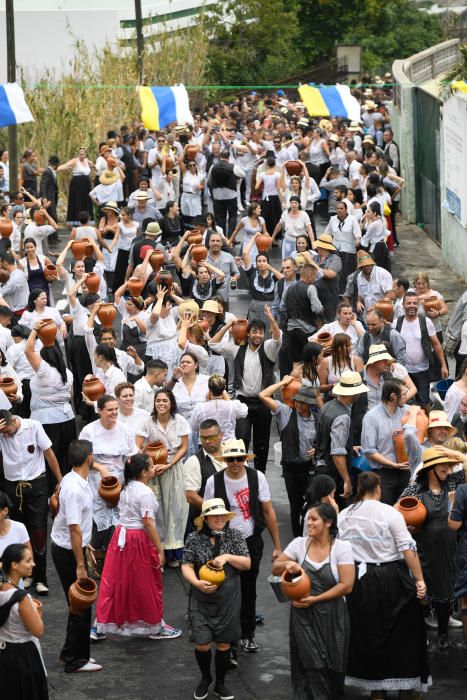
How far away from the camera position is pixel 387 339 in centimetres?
1262

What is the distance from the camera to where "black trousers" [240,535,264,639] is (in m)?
9.36

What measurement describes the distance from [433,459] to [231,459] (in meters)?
1.29

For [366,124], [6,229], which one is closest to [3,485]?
[6,229]

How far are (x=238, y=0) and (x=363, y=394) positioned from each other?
→ 38.3 metres

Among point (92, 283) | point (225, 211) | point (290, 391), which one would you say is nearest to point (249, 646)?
point (290, 391)

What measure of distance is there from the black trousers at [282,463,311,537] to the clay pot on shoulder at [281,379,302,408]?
0.49 meters

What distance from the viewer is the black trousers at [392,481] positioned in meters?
10.5

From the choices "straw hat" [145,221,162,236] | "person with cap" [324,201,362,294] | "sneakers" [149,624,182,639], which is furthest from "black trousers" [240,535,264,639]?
"person with cap" [324,201,362,294]

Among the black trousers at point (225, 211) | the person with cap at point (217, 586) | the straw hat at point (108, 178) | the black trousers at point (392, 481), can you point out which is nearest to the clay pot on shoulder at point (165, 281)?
the black trousers at point (392, 481)

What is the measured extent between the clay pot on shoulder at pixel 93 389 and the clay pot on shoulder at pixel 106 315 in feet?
5.06

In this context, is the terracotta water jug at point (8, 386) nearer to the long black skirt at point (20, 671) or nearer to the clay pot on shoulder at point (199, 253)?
the long black skirt at point (20, 671)

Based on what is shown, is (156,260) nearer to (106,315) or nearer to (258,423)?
(106,315)

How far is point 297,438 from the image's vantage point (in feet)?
35.9

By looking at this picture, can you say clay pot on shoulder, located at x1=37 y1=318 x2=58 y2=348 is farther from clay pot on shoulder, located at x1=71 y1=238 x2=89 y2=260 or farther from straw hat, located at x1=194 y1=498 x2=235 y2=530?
straw hat, located at x1=194 y1=498 x2=235 y2=530
